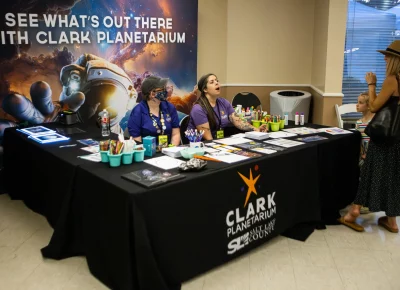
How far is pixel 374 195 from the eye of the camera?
10.8 feet

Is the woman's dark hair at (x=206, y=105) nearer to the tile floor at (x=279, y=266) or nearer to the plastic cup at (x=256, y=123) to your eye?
the plastic cup at (x=256, y=123)

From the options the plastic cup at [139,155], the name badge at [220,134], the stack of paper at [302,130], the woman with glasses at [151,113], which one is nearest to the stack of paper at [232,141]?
the name badge at [220,134]

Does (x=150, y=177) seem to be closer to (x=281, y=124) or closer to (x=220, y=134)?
(x=220, y=134)

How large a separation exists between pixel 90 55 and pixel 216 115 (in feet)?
5.38

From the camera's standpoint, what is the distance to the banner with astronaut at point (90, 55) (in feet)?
13.1

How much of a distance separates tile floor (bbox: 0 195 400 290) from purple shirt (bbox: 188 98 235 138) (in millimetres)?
1171

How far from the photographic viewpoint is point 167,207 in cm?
231

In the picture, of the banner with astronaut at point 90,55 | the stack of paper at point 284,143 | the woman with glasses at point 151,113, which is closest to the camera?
the stack of paper at point 284,143

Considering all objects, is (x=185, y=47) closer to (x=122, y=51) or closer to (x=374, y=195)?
(x=122, y=51)

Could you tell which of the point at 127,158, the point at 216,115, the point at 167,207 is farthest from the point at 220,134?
the point at 167,207

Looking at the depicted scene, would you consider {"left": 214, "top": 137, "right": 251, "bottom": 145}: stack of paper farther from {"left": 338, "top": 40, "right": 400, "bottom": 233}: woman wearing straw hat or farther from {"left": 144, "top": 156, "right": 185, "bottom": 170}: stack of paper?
{"left": 338, "top": 40, "right": 400, "bottom": 233}: woman wearing straw hat

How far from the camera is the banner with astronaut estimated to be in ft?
13.1

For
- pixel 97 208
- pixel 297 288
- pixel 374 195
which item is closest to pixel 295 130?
pixel 374 195

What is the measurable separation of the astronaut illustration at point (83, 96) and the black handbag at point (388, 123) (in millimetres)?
2744
